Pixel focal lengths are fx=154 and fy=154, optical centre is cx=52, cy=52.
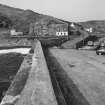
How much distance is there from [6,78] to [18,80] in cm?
339

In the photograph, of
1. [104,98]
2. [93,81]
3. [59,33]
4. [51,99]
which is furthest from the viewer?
[59,33]

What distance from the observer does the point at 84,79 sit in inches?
428

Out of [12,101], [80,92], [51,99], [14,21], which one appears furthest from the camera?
[14,21]

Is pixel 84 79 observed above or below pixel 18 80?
below

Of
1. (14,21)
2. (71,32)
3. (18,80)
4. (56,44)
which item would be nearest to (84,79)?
(18,80)

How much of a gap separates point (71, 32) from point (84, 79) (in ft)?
280

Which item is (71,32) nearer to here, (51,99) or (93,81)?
(93,81)

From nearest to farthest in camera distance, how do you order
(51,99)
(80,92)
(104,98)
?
(51,99) → (104,98) → (80,92)

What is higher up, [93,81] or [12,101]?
[12,101]

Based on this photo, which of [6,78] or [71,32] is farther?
[71,32]

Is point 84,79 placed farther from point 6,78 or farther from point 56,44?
point 56,44

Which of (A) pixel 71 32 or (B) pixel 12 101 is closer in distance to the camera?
(B) pixel 12 101

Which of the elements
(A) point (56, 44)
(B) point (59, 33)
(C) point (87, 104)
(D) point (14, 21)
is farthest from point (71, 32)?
(C) point (87, 104)

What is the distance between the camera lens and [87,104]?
6.91 m
